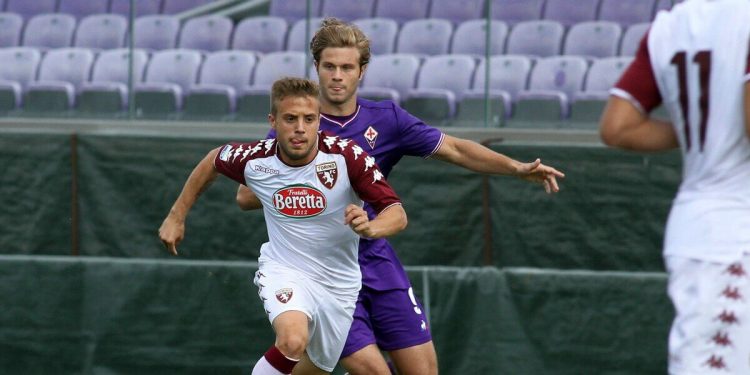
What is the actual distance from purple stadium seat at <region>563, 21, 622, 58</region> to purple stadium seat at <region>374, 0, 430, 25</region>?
1511 mm

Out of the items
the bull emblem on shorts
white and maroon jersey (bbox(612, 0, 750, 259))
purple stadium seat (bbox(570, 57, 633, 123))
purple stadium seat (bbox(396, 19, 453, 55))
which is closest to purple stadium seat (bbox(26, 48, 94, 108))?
purple stadium seat (bbox(396, 19, 453, 55))

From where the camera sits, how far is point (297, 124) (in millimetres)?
6043

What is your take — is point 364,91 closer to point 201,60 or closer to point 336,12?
point 336,12

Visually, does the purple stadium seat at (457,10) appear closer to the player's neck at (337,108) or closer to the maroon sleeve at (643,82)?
the player's neck at (337,108)

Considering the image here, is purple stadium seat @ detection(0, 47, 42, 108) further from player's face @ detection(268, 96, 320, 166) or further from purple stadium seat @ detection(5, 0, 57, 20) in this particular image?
player's face @ detection(268, 96, 320, 166)

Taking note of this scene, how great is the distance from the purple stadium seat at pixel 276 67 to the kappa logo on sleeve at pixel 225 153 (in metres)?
5.74

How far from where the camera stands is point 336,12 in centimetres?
1284

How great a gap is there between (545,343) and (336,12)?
5.23 m

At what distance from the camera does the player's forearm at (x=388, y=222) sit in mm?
5865

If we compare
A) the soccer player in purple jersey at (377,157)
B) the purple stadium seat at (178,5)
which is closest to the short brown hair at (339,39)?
the soccer player in purple jersey at (377,157)

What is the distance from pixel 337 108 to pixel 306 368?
1271 millimetres

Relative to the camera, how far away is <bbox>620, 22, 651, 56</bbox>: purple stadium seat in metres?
11.9

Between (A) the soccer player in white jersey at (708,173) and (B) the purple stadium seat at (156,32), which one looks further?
(B) the purple stadium seat at (156,32)

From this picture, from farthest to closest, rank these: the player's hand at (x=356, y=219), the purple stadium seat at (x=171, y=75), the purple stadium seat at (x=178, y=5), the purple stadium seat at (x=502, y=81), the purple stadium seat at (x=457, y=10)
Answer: the purple stadium seat at (x=178, y=5), the purple stadium seat at (x=171, y=75), the purple stadium seat at (x=457, y=10), the purple stadium seat at (x=502, y=81), the player's hand at (x=356, y=219)
